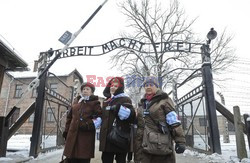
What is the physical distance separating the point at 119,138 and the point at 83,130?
633 millimetres

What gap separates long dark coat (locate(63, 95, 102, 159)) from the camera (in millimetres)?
2994

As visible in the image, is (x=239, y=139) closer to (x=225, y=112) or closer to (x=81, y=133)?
(x=225, y=112)

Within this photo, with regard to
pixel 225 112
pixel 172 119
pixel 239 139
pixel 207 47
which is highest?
pixel 207 47

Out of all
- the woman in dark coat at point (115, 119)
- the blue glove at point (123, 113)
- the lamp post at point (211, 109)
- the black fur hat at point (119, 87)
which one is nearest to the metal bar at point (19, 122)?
the black fur hat at point (119, 87)

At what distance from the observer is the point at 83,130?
10.1 ft

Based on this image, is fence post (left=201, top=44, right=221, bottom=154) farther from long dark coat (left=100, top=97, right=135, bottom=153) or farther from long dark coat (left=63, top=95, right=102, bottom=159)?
long dark coat (left=63, top=95, right=102, bottom=159)

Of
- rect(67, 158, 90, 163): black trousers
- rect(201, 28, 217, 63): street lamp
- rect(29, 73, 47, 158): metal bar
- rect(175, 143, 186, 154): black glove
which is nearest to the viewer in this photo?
rect(175, 143, 186, 154): black glove

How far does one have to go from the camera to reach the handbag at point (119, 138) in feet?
9.02

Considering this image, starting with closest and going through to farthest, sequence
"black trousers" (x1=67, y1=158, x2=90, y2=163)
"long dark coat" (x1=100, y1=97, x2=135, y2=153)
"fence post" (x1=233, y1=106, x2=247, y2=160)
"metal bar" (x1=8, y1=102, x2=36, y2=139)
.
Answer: "long dark coat" (x1=100, y1=97, x2=135, y2=153), "black trousers" (x1=67, y1=158, x2=90, y2=163), "fence post" (x1=233, y1=106, x2=247, y2=160), "metal bar" (x1=8, y1=102, x2=36, y2=139)

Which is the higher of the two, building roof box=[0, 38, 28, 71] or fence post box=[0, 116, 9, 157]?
building roof box=[0, 38, 28, 71]

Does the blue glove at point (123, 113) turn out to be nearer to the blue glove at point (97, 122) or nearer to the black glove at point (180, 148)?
the blue glove at point (97, 122)

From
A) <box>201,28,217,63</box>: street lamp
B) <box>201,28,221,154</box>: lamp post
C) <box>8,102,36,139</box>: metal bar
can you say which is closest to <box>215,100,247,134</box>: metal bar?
<box>201,28,221,154</box>: lamp post

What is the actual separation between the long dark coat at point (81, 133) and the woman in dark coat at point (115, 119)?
196 millimetres

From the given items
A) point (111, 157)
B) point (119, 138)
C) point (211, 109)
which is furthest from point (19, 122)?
point (211, 109)
